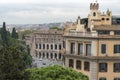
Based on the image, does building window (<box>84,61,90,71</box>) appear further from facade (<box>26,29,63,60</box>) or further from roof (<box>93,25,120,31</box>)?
facade (<box>26,29,63,60</box>)

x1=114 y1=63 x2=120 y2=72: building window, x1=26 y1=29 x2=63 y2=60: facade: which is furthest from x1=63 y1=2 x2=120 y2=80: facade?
x1=26 y1=29 x2=63 y2=60: facade

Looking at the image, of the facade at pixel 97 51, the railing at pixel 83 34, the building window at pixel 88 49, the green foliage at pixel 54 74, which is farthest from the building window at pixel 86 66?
the green foliage at pixel 54 74

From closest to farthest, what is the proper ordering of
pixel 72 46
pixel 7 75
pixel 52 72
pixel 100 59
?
pixel 7 75, pixel 52 72, pixel 100 59, pixel 72 46

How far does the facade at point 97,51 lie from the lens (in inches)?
2405

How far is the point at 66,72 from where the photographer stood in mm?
45250

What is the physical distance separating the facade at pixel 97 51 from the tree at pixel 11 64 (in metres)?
26.8

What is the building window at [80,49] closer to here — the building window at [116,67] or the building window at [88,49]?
the building window at [88,49]

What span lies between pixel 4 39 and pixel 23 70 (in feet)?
334

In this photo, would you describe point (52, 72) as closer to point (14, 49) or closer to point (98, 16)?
point (14, 49)

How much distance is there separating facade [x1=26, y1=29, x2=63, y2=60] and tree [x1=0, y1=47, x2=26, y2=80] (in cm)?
10648

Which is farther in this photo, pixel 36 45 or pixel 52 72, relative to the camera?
pixel 36 45

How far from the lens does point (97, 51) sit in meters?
61.2

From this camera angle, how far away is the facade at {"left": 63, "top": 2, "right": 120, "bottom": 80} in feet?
200

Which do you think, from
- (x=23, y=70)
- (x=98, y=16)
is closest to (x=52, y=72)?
(x=23, y=70)
